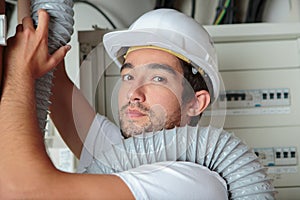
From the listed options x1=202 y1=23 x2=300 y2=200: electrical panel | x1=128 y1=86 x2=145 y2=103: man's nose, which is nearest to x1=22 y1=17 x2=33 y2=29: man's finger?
x1=128 y1=86 x2=145 y2=103: man's nose

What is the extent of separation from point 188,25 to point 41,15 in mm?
363

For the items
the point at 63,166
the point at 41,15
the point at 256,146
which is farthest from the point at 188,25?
the point at 63,166

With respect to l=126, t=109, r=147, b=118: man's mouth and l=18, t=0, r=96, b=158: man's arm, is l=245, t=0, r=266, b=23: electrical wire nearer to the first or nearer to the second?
l=18, t=0, r=96, b=158: man's arm

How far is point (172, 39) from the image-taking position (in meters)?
0.95

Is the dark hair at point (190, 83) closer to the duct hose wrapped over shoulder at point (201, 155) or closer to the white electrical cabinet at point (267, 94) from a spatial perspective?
the duct hose wrapped over shoulder at point (201, 155)

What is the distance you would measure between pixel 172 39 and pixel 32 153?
15.8 inches

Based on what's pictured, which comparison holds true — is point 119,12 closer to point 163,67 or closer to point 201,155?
point 163,67

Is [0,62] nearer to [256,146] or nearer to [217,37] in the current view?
[217,37]

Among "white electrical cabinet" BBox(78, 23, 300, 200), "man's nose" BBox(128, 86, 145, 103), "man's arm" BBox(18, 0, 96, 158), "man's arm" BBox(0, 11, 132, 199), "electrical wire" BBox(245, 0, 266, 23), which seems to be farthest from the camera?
"electrical wire" BBox(245, 0, 266, 23)

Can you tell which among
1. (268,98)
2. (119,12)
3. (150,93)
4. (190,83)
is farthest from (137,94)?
(119,12)

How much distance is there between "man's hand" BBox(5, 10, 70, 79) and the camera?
2.48 ft

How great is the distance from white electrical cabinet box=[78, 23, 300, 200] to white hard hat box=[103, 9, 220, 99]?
0.36 m

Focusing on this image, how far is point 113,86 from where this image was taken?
3.51ft

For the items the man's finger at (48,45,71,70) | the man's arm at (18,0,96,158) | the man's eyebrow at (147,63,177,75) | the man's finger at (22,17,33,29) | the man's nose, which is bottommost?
the man's arm at (18,0,96,158)
